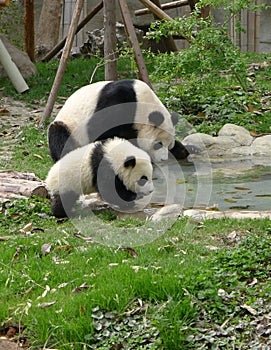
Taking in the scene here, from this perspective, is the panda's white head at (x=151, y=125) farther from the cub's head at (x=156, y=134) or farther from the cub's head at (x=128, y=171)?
the cub's head at (x=128, y=171)

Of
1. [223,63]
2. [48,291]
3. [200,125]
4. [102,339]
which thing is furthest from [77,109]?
[102,339]

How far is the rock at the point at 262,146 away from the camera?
8.18m

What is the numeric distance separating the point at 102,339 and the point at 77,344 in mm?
131

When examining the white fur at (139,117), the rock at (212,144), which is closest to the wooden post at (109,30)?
the rock at (212,144)

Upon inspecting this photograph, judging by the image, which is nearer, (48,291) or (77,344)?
(77,344)

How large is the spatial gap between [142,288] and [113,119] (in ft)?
12.2

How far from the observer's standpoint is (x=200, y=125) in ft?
28.8

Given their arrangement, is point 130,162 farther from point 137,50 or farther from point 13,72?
point 13,72

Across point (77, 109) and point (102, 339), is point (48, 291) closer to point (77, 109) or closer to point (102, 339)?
point (102, 339)

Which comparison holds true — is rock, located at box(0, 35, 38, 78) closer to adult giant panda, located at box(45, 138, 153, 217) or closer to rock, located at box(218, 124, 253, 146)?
rock, located at box(218, 124, 253, 146)

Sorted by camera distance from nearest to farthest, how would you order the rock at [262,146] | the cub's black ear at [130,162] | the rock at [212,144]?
the cub's black ear at [130,162] → the rock at [262,146] → the rock at [212,144]

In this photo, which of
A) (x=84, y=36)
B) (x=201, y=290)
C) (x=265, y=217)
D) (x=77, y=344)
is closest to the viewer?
(x=77, y=344)

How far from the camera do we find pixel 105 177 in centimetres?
572

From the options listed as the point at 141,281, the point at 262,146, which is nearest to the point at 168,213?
the point at 141,281
